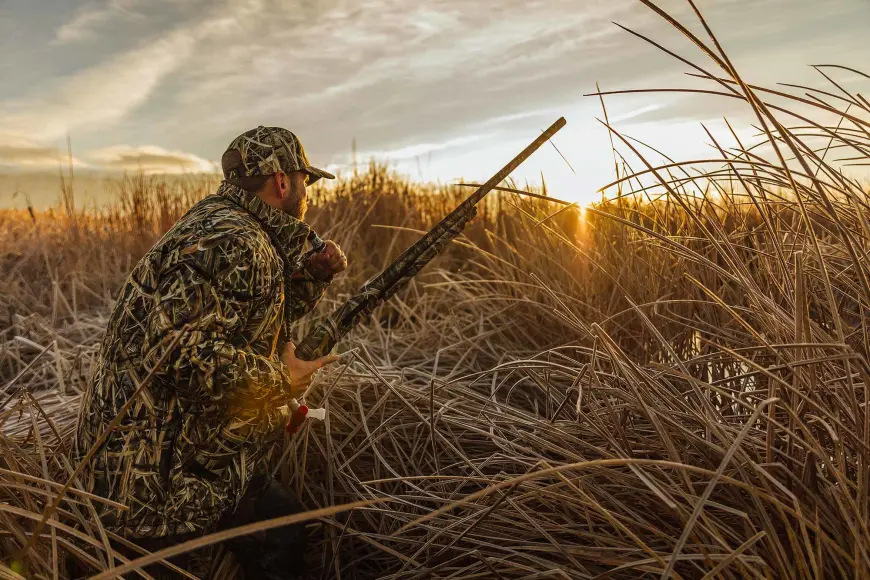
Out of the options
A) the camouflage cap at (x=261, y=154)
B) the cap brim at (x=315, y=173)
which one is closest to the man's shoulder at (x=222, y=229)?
the camouflage cap at (x=261, y=154)

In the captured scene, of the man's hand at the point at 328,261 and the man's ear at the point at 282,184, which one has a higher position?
the man's ear at the point at 282,184

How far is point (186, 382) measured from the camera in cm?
172

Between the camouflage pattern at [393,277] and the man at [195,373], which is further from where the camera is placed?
the camouflage pattern at [393,277]

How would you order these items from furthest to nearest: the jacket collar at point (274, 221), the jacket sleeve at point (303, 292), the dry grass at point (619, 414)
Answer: the jacket sleeve at point (303, 292)
the jacket collar at point (274, 221)
the dry grass at point (619, 414)

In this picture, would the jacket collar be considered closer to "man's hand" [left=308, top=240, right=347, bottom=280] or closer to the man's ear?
the man's ear

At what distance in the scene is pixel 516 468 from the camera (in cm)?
212

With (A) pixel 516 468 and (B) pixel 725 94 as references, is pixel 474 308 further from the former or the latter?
(B) pixel 725 94

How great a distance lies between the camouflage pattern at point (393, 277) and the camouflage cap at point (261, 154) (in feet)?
1.63

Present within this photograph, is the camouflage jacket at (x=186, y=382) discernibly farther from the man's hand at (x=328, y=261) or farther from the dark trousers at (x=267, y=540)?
the man's hand at (x=328, y=261)

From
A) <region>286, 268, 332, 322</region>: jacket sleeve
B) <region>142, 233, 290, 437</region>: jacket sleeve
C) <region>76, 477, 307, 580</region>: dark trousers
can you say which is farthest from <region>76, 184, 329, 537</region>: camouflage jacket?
<region>286, 268, 332, 322</region>: jacket sleeve

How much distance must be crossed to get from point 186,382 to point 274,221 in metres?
0.62

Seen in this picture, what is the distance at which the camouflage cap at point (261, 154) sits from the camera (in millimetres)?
2078

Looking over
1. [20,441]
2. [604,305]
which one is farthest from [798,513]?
[20,441]

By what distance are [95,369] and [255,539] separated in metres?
0.80
